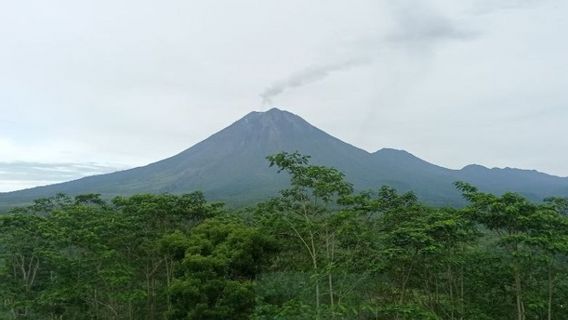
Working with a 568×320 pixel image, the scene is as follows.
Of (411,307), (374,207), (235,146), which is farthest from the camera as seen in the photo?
(235,146)

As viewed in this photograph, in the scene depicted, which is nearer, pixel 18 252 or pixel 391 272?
pixel 391 272

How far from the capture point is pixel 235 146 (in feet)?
643

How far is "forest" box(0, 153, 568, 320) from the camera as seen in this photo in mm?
12867

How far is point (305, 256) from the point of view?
764 inches

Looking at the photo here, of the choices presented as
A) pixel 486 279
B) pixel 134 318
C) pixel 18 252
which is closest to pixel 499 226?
pixel 486 279

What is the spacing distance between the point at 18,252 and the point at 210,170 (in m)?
158

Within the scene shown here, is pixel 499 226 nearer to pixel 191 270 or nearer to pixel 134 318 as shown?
pixel 191 270

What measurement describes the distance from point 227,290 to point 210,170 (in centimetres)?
16192

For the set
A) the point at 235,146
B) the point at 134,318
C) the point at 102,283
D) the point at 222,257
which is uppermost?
the point at 235,146

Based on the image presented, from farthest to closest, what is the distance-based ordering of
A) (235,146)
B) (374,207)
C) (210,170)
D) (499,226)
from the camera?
1. (235,146)
2. (210,170)
3. (374,207)
4. (499,226)

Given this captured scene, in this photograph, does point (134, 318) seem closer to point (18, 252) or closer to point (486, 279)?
point (18, 252)

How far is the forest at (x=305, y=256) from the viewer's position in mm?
12867

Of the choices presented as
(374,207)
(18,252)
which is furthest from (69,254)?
(374,207)

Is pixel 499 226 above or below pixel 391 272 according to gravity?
above
